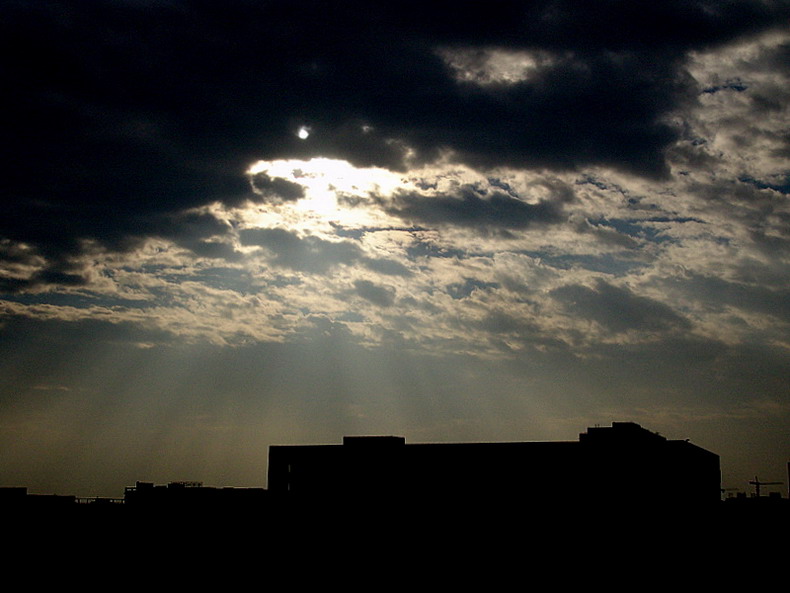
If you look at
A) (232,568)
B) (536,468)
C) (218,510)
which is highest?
(536,468)

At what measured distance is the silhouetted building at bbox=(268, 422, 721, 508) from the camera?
76625 millimetres

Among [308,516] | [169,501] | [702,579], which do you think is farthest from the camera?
[169,501]

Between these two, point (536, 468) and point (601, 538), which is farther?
point (536, 468)

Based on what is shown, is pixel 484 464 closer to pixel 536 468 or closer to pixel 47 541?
pixel 536 468

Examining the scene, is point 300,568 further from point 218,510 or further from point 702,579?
point 702,579

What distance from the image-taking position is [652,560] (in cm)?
7125

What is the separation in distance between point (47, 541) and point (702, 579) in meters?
64.2

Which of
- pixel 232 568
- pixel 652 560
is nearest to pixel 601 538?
pixel 652 560

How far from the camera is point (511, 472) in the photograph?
79750 millimetres

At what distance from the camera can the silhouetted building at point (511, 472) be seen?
7662 cm

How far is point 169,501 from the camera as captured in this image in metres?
89.3

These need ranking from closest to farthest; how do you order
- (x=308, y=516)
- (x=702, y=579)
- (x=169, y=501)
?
1. (x=702, y=579)
2. (x=308, y=516)
3. (x=169, y=501)

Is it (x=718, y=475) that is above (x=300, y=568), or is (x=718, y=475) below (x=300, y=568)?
above

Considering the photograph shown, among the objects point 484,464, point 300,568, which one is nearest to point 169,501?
point 300,568
